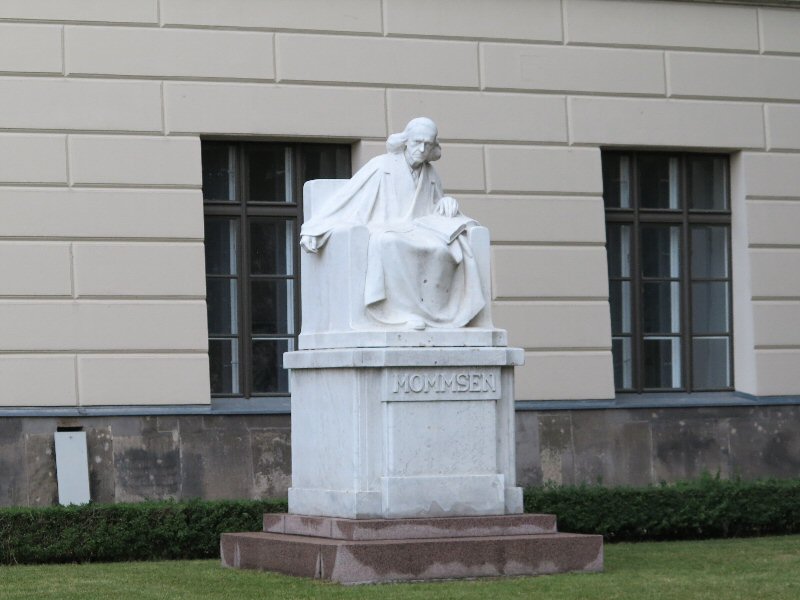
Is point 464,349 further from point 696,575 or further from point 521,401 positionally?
point 521,401

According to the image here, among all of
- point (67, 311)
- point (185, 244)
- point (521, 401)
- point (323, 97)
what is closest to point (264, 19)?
point (323, 97)

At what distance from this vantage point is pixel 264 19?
19.9m

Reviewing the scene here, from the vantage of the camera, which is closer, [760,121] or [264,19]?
[264,19]

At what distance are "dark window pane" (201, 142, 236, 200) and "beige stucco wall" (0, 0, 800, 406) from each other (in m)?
0.47

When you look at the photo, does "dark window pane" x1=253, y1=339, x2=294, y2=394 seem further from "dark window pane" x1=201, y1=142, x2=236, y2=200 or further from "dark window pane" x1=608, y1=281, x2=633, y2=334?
"dark window pane" x1=608, y1=281, x2=633, y2=334

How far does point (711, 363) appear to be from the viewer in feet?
71.5

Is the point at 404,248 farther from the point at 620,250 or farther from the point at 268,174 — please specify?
the point at 620,250

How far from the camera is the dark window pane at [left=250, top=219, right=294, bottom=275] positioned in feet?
66.5

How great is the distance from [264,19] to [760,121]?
619 cm

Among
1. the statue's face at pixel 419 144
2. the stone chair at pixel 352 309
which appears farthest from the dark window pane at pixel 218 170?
the statue's face at pixel 419 144

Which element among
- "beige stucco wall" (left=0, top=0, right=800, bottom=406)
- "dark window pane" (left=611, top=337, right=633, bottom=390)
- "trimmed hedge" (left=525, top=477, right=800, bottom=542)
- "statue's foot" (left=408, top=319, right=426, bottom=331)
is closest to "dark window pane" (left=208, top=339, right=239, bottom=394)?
"beige stucco wall" (left=0, top=0, right=800, bottom=406)

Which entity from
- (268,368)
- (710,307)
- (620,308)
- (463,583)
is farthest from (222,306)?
(463,583)

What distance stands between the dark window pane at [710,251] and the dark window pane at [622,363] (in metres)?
1.25

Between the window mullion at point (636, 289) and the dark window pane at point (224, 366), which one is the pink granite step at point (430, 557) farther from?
the window mullion at point (636, 289)
